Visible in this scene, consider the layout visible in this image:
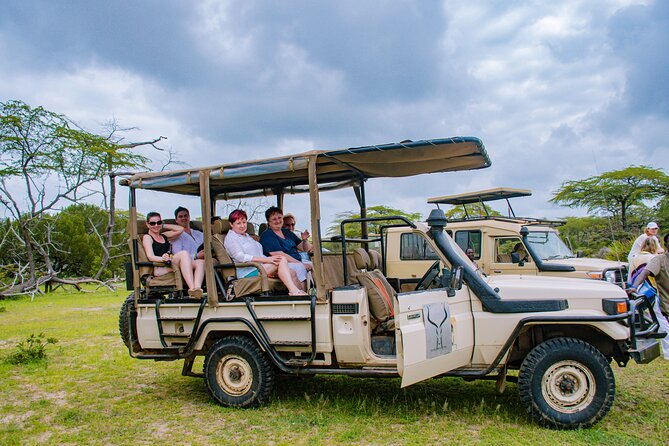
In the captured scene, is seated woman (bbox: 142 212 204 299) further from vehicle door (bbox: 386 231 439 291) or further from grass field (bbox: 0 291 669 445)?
vehicle door (bbox: 386 231 439 291)

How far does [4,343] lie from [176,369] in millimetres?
4846

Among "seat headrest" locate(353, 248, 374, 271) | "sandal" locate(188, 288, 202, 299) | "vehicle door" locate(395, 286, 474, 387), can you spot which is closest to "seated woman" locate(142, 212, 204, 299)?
"sandal" locate(188, 288, 202, 299)

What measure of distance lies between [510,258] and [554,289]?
6.21 m

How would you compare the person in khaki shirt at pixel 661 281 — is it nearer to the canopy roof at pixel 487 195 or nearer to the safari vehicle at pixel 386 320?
the safari vehicle at pixel 386 320

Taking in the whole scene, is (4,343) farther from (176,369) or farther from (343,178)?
(343,178)

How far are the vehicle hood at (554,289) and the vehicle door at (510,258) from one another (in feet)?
17.2

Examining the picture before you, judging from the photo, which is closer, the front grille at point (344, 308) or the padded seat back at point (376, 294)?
the front grille at point (344, 308)

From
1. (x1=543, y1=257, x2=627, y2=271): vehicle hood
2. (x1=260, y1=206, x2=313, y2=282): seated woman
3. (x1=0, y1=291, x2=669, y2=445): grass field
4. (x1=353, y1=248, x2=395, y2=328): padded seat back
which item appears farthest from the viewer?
(x1=543, y1=257, x2=627, y2=271): vehicle hood

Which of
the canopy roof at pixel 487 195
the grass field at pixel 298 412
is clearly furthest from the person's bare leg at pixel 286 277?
the canopy roof at pixel 487 195

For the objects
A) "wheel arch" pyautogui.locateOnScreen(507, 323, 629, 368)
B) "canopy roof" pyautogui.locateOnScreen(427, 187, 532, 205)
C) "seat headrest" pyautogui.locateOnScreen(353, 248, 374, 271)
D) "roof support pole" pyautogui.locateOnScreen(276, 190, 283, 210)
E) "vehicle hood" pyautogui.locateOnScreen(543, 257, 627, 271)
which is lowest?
"wheel arch" pyautogui.locateOnScreen(507, 323, 629, 368)

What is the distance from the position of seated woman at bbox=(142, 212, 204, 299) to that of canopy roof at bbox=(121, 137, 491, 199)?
0.46 meters

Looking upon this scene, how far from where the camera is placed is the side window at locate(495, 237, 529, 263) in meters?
10.9

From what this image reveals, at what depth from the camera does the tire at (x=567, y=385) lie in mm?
5047

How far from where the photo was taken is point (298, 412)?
5934 millimetres
